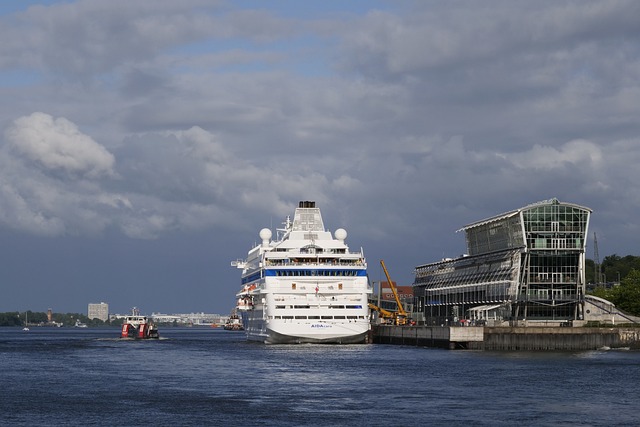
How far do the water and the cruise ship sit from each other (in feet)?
33.8

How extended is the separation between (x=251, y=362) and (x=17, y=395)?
38.2 meters

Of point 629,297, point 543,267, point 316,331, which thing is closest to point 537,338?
point 543,267

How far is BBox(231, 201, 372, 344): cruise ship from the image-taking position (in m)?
133

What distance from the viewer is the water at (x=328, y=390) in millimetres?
63688

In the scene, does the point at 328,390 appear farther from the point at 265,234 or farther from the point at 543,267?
the point at 265,234

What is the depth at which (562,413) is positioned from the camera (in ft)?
213

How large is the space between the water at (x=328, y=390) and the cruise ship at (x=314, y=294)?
33.8ft

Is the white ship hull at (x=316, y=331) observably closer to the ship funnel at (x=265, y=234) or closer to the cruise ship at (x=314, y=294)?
the cruise ship at (x=314, y=294)

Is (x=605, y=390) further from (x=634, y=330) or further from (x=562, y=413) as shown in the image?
(x=634, y=330)

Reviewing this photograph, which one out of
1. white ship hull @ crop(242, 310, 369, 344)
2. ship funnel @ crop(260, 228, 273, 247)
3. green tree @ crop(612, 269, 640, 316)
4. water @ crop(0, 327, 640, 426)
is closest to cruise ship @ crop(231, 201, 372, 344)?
white ship hull @ crop(242, 310, 369, 344)

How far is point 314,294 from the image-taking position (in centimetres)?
13362

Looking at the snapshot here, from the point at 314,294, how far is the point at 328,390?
2121 inches

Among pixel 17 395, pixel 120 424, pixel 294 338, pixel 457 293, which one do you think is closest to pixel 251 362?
pixel 294 338

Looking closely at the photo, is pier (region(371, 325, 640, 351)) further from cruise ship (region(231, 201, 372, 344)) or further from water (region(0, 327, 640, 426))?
cruise ship (region(231, 201, 372, 344))
